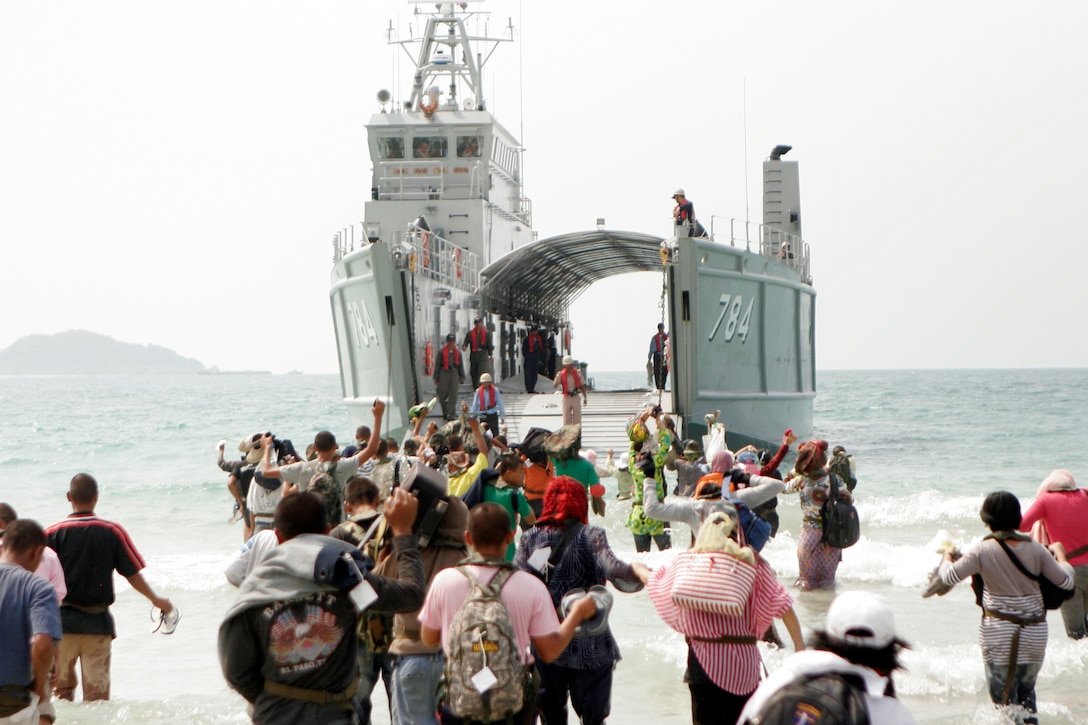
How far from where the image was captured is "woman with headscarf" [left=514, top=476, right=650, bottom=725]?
4.56 m

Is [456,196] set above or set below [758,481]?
above

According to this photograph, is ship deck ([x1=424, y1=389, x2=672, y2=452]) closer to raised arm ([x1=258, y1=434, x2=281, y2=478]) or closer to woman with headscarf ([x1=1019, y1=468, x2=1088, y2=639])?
raised arm ([x1=258, y1=434, x2=281, y2=478])

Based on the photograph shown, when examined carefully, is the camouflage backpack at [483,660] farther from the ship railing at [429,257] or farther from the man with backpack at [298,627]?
the ship railing at [429,257]

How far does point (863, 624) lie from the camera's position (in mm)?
2725

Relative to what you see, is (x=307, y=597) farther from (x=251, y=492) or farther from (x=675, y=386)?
(x=675, y=386)

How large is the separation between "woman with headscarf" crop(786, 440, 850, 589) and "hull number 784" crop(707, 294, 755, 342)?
8.91 meters

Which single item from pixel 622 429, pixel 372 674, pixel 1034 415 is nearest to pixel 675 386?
pixel 622 429

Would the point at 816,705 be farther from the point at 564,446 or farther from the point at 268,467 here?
the point at 268,467

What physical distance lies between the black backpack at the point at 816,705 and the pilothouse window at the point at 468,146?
73.5 feet

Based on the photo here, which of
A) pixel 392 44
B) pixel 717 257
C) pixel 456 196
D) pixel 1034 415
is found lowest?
pixel 1034 415

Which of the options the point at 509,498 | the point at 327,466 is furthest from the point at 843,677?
the point at 327,466

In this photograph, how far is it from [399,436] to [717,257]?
5.50 m

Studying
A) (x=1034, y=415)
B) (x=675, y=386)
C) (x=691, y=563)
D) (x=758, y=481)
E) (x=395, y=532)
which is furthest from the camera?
(x=1034, y=415)

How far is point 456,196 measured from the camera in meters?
24.3
